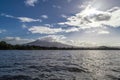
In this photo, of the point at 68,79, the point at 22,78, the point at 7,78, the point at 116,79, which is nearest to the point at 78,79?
the point at 68,79

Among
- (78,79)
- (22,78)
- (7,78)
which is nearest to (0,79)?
(7,78)

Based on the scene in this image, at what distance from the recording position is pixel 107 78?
21.6 meters

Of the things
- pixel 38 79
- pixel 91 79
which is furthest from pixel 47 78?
pixel 91 79

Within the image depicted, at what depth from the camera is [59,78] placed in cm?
2089

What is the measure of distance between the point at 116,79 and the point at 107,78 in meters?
1.22

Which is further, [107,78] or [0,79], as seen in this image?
[107,78]

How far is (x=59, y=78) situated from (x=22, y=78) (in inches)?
184

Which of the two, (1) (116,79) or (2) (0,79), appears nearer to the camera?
(2) (0,79)

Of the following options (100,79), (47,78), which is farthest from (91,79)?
(47,78)

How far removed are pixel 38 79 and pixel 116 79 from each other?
9.94m

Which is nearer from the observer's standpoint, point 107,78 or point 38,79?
point 38,79

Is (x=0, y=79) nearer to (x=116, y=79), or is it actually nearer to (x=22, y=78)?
(x=22, y=78)

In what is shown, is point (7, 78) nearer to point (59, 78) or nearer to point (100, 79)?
point (59, 78)

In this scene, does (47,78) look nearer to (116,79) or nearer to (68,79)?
(68,79)
